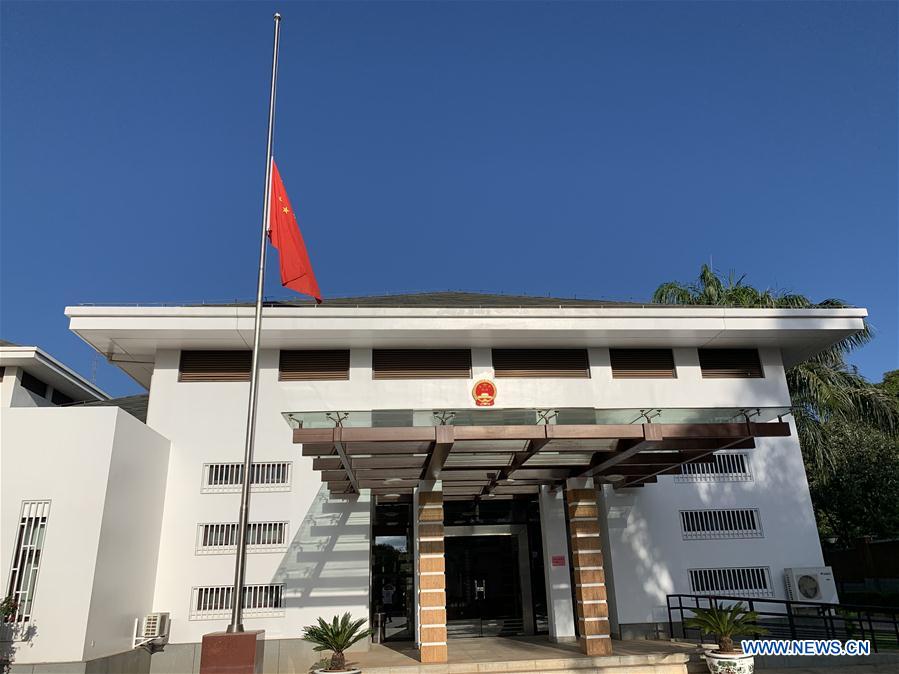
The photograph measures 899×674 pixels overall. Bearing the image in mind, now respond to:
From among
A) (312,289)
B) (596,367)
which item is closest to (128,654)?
(312,289)

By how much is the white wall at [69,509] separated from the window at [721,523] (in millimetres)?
→ 10836

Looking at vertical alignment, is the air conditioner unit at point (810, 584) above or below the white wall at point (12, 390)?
below

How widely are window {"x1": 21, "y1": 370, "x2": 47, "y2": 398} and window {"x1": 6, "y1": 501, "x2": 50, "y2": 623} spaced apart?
6.12 metres

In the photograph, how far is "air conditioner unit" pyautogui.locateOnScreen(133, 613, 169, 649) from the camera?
35.1ft

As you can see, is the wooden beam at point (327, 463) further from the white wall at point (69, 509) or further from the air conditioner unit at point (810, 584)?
the air conditioner unit at point (810, 584)

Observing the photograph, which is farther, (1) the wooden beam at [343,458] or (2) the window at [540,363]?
(2) the window at [540,363]

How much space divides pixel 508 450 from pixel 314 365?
557 centimetres

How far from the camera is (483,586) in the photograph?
14141mm

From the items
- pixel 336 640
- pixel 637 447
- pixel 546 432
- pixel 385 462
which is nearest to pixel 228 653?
pixel 336 640

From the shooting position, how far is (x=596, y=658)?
9.99 meters

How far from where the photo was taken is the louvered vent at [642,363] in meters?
14.0

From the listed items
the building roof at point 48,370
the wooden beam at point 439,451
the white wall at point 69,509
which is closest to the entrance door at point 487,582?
the wooden beam at point 439,451

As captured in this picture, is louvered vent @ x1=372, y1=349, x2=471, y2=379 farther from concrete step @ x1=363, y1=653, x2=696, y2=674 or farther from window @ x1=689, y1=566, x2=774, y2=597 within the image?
window @ x1=689, y1=566, x2=774, y2=597

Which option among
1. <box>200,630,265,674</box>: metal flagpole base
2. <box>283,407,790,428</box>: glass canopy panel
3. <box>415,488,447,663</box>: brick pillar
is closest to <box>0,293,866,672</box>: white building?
<box>415,488,447,663</box>: brick pillar
